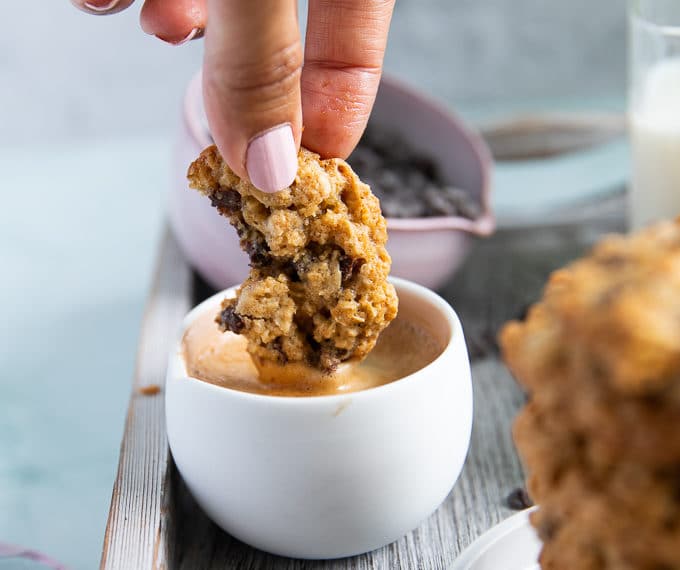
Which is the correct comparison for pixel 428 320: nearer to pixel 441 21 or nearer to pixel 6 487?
pixel 6 487

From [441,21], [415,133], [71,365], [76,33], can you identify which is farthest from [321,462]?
[76,33]

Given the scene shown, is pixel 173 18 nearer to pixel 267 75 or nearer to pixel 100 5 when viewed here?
pixel 100 5

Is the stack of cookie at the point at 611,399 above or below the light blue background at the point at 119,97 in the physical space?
above

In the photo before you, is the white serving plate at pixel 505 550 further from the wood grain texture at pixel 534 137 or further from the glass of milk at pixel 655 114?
the wood grain texture at pixel 534 137

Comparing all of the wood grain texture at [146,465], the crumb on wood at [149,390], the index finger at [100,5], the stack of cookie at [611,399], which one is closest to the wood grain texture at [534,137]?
the wood grain texture at [146,465]

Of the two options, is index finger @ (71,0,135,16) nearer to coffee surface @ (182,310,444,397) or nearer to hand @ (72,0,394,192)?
hand @ (72,0,394,192)

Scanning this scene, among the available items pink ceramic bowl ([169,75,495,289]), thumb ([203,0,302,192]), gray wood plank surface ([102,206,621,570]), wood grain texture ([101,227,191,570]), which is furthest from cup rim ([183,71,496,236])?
thumb ([203,0,302,192])

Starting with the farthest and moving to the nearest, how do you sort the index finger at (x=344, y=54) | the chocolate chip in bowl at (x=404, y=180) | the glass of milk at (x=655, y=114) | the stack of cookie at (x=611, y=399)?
the glass of milk at (x=655, y=114)
the chocolate chip in bowl at (x=404, y=180)
the index finger at (x=344, y=54)
the stack of cookie at (x=611, y=399)
